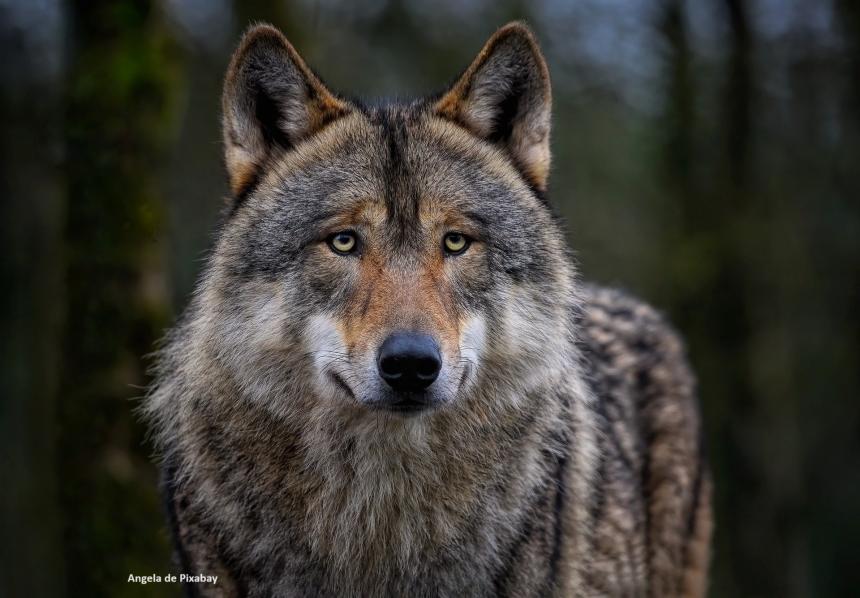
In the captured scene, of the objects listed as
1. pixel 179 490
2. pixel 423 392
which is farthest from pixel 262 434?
pixel 423 392

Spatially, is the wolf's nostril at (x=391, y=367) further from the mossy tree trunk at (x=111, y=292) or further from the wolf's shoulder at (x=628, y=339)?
the mossy tree trunk at (x=111, y=292)

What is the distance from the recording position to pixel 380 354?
12.3 feet

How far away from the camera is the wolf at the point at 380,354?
4078mm

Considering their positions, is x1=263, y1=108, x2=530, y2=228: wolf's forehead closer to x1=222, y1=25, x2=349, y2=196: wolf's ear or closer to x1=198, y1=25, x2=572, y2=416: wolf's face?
x1=198, y1=25, x2=572, y2=416: wolf's face

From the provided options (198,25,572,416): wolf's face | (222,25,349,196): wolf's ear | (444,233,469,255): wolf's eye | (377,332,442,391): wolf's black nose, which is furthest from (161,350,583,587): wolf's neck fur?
(222,25,349,196): wolf's ear

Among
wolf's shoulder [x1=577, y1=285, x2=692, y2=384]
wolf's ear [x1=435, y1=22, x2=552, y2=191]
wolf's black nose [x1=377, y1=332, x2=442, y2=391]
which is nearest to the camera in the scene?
wolf's black nose [x1=377, y1=332, x2=442, y2=391]

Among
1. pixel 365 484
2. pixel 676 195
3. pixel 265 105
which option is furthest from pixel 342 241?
pixel 676 195

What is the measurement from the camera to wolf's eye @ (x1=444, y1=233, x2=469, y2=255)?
421 cm

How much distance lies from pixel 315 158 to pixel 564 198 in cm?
1250

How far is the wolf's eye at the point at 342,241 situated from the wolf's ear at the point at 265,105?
25.2 inches

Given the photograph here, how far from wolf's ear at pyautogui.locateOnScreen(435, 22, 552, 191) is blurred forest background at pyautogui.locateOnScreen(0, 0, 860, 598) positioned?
309 cm

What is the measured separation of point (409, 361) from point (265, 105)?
156 centimetres

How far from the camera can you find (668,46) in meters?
12.9

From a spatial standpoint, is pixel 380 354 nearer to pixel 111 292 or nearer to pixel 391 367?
pixel 391 367
